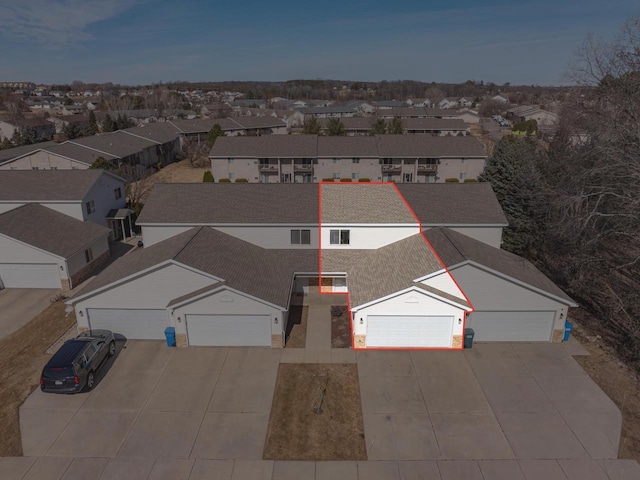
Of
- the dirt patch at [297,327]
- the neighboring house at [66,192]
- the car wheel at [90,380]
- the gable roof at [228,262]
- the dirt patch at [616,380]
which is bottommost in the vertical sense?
the dirt patch at [616,380]

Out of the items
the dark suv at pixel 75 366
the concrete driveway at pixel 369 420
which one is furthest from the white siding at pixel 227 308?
the dark suv at pixel 75 366

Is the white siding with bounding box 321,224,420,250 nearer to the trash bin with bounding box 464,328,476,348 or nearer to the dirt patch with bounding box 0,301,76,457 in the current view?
the trash bin with bounding box 464,328,476,348

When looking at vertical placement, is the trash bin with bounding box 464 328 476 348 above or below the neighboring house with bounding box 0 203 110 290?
below

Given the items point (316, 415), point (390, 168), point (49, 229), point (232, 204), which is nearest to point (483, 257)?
point (316, 415)

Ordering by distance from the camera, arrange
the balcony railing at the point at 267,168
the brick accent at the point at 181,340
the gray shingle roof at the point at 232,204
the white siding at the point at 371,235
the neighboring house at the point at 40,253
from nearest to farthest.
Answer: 1. the brick accent at the point at 181,340
2. the white siding at the point at 371,235
3. the gray shingle roof at the point at 232,204
4. the neighboring house at the point at 40,253
5. the balcony railing at the point at 267,168

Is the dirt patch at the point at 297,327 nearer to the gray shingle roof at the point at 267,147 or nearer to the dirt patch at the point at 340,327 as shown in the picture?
the dirt patch at the point at 340,327

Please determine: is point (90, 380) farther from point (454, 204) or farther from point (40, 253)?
point (454, 204)

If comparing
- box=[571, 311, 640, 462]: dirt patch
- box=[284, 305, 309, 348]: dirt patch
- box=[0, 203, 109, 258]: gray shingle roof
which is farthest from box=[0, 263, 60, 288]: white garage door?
box=[571, 311, 640, 462]: dirt patch

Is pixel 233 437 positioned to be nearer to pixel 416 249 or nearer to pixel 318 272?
pixel 318 272
